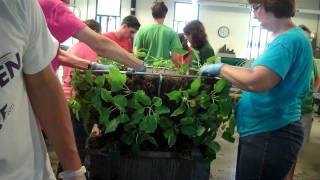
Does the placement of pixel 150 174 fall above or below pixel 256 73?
below

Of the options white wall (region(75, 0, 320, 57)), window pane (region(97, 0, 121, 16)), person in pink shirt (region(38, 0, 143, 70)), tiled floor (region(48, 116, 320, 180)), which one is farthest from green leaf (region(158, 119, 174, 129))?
window pane (region(97, 0, 121, 16))

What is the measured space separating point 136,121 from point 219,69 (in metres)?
0.37

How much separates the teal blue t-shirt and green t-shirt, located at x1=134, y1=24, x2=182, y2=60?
7.07 feet

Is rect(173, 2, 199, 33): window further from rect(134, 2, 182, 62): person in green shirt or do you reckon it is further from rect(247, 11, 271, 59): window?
rect(134, 2, 182, 62): person in green shirt

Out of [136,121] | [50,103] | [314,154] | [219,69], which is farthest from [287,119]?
[314,154]

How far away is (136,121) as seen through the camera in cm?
135

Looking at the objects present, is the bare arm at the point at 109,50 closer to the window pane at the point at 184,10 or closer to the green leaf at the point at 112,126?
the green leaf at the point at 112,126

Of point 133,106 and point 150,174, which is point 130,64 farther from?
point 150,174

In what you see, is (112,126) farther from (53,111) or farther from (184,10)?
(184,10)

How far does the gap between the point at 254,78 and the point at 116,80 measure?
19.2 inches

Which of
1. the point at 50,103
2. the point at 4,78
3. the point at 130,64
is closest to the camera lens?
the point at 4,78

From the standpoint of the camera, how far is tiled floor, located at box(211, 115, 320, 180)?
367cm

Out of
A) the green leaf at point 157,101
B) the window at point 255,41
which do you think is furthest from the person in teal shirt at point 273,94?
the window at point 255,41

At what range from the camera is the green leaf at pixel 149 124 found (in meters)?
1.33
